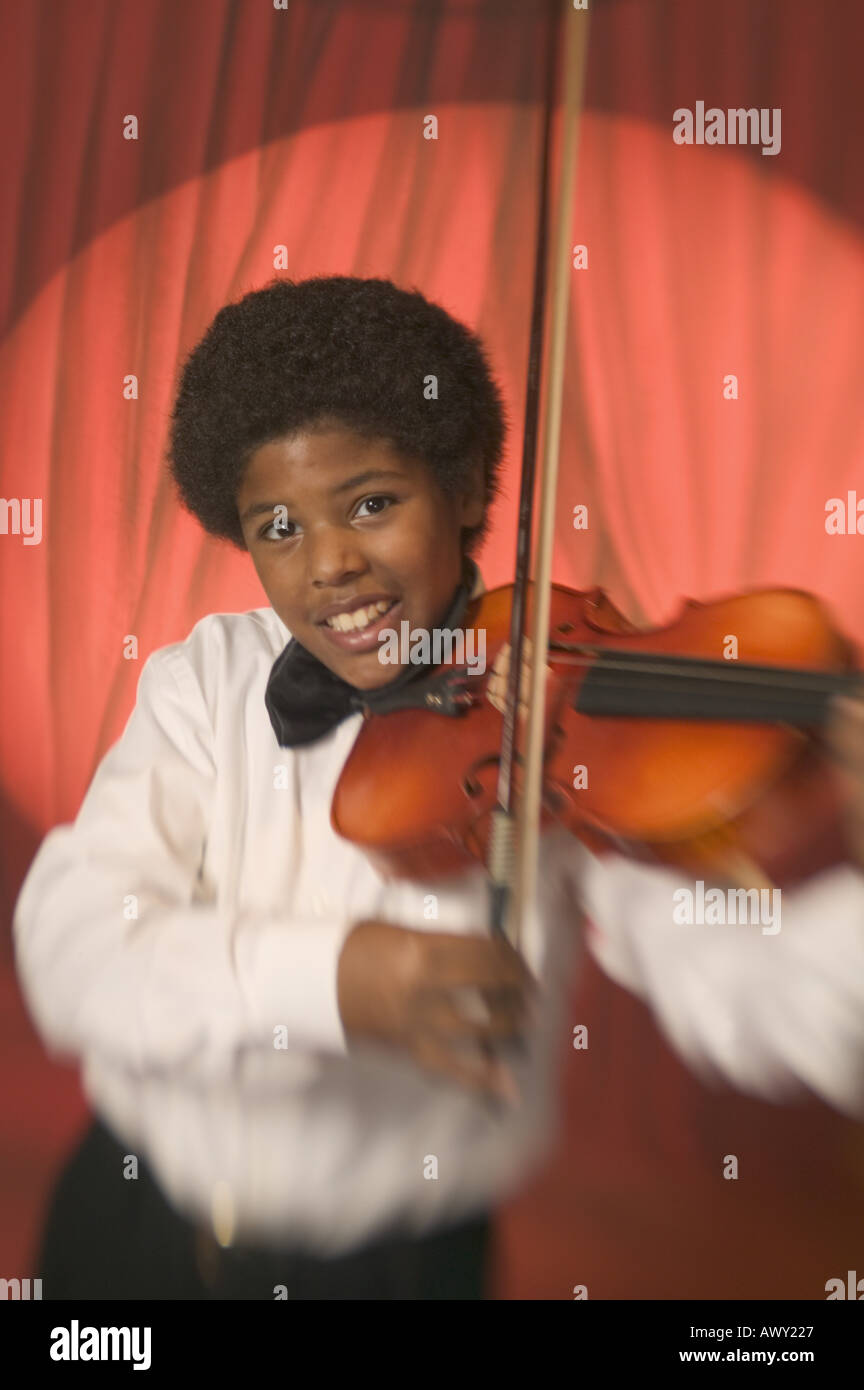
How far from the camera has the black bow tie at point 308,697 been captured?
1.10 metres

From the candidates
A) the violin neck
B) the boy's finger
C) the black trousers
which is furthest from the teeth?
the black trousers

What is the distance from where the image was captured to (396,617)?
1060mm

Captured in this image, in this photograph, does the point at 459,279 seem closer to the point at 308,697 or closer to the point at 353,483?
the point at 353,483

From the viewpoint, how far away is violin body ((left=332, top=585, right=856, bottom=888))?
905mm

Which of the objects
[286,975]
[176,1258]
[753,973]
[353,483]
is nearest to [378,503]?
[353,483]

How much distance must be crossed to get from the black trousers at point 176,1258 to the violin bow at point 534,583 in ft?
1.20

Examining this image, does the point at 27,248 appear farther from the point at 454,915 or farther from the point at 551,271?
the point at 454,915

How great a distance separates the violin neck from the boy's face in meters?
0.19

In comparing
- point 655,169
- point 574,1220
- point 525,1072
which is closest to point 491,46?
point 655,169

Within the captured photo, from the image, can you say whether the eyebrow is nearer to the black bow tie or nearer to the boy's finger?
the black bow tie

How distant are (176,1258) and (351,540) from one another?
728mm

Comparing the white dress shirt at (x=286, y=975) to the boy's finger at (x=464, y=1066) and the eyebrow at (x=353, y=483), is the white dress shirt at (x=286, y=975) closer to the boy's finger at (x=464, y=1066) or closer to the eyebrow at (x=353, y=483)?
the boy's finger at (x=464, y=1066)

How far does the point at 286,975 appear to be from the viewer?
1.04 metres
